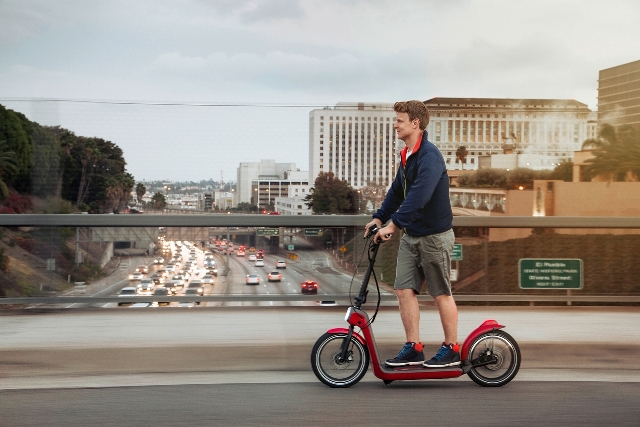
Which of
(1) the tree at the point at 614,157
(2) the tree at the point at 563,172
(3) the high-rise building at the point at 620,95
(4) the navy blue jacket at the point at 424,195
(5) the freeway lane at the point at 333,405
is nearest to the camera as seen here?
(5) the freeway lane at the point at 333,405

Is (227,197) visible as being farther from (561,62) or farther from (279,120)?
(561,62)

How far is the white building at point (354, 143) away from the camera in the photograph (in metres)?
8.55

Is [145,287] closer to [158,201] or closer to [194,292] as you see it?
[194,292]

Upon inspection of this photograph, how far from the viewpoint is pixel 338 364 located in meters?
5.23

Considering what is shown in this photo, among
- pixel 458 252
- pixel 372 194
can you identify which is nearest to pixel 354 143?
pixel 372 194

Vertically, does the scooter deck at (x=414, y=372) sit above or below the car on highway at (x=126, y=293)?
below

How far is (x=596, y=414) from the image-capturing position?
15.5ft

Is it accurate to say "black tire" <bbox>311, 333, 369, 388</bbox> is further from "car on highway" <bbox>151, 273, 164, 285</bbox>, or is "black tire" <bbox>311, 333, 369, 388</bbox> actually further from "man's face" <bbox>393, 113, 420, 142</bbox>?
"car on highway" <bbox>151, 273, 164, 285</bbox>

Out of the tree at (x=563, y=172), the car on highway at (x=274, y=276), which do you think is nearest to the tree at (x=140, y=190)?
the car on highway at (x=274, y=276)

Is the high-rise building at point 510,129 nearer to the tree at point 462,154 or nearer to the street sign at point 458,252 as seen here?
the tree at point 462,154

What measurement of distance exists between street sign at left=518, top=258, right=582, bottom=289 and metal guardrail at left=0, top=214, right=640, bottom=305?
133 millimetres

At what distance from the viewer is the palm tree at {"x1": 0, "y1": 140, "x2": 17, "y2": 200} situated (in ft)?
27.0

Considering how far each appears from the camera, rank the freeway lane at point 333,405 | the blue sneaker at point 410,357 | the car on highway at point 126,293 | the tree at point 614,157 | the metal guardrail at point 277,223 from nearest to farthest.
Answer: the freeway lane at point 333,405 < the blue sneaker at point 410,357 < the metal guardrail at point 277,223 < the car on highway at point 126,293 < the tree at point 614,157

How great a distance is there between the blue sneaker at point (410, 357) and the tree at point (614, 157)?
463 cm
